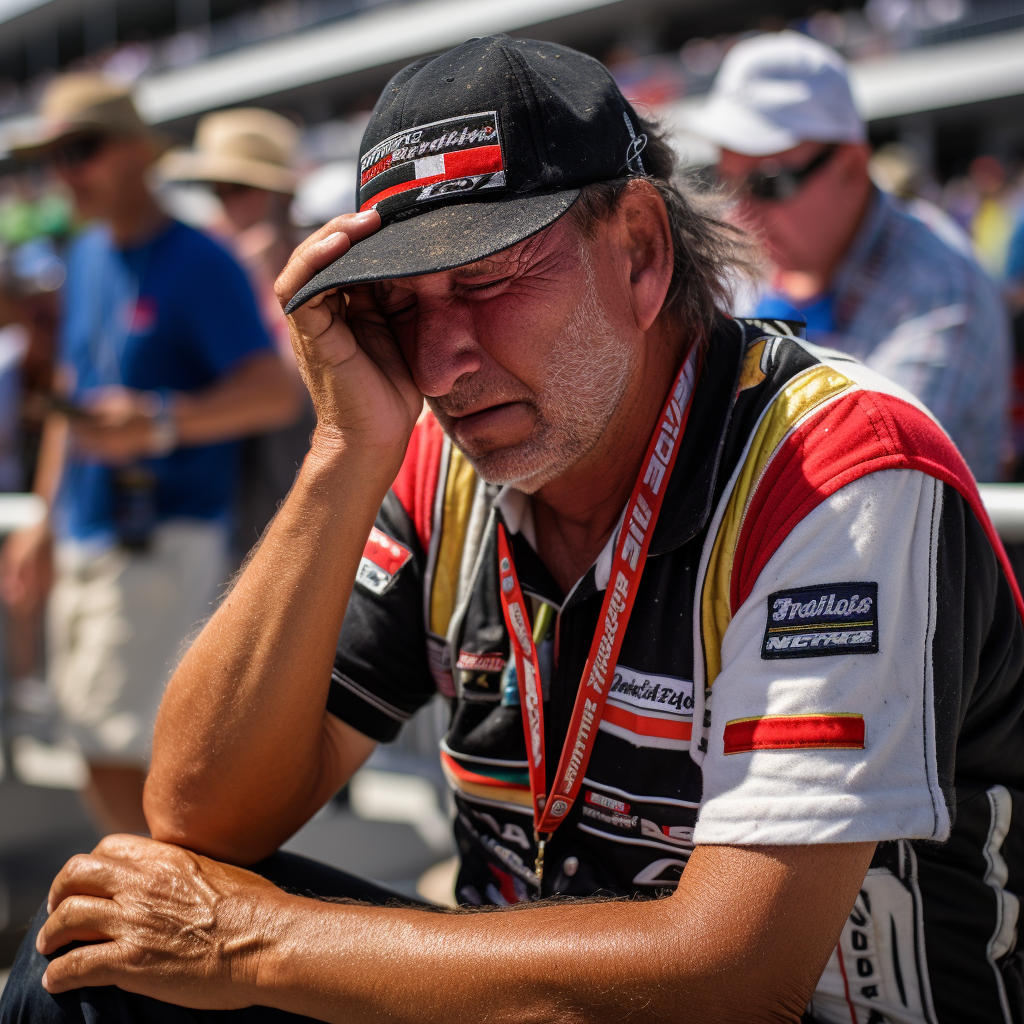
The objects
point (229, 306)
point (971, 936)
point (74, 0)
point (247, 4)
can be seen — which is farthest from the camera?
point (74, 0)

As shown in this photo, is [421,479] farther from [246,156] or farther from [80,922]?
[246,156]

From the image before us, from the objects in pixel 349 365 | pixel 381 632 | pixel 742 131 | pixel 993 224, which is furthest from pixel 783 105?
pixel 993 224

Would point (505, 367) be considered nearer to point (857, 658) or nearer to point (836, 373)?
point (836, 373)

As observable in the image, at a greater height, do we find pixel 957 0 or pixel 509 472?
Result: pixel 957 0

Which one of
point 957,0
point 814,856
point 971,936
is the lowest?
point 971,936

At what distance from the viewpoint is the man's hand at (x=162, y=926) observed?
157 centimetres

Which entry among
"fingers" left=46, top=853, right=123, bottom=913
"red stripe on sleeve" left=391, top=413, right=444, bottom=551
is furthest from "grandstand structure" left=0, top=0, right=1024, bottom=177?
"fingers" left=46, top=853, right=123, bottom=913

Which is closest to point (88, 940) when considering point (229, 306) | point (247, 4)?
point (229, 306)

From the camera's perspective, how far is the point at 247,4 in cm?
4103

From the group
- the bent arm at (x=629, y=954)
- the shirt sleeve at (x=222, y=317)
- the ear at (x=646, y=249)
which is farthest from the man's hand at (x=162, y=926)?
the shirt sleeve at (x=222, y=317)

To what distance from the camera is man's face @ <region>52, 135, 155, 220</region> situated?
3895 mm

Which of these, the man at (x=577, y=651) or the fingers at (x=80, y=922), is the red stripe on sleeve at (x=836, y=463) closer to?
the man at (x=577, y=651)

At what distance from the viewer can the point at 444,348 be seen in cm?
169

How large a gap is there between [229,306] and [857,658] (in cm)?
285
